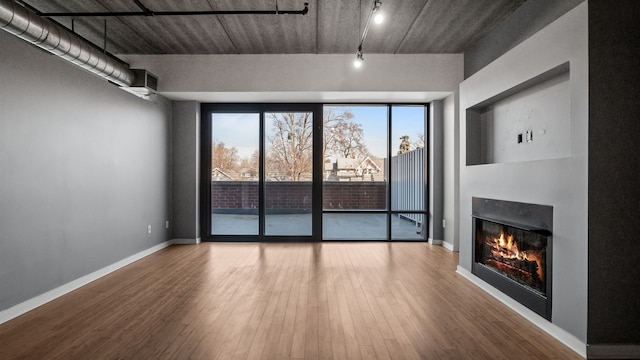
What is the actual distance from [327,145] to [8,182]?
461cm

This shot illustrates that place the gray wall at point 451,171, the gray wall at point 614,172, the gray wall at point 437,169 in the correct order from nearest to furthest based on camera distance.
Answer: the gray wall at point 614,172
the gray wall at point 451,171
the gray wall at point 437,169

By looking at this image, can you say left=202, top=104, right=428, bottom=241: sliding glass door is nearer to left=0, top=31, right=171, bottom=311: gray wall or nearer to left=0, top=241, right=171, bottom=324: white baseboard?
left=0, top=31, right=171, bottom=311: gray wall

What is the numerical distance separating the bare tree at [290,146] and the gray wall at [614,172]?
458 centimetres

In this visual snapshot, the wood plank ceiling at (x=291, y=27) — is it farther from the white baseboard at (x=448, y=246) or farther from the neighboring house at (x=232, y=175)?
the white baseboard at (x=448, y=246)

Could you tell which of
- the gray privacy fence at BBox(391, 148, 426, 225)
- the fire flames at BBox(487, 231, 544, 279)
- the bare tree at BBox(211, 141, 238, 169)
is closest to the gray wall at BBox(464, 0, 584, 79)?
the gray privacy fence at BBox(391, 148, 426, 225)

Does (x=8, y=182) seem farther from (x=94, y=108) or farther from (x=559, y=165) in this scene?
(x=559, y=165)

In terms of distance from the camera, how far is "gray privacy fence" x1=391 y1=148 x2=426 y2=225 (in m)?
6.45

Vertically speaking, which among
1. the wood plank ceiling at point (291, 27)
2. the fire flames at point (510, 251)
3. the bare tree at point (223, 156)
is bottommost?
the fire flames at point (510, 251)

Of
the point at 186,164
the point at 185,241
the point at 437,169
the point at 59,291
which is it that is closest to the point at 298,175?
the point at 186,164

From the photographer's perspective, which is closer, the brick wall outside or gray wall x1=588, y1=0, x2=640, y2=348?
gray wall x1=588, y1=0, x2=640, y2=348

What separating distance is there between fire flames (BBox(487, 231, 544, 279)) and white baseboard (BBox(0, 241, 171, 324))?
14.7ft

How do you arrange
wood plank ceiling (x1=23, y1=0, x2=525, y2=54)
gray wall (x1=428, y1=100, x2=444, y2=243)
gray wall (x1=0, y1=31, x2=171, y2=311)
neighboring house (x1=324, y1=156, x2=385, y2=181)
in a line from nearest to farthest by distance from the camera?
gray wall (x1=0, y1=31, x2=171, y2=311)
wood plank ceiling (x1=23, y1=0, x2=525, y2=54)
gray wall (x1=428, y1=100, x2=444, y2=243)
neighboring house (x1=324, y1=156, x2=385, y2=181)

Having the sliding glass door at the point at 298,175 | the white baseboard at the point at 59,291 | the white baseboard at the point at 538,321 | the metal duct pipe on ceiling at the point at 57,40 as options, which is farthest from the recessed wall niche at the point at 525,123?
the white baseboard at the point at 59,291

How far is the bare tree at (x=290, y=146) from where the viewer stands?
644cm
